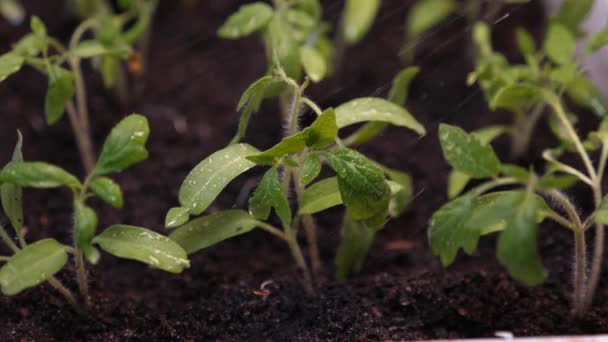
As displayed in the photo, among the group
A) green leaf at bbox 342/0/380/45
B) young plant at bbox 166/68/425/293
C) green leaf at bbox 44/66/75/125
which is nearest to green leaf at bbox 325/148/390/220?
young plant at bbox 166/68/425/293

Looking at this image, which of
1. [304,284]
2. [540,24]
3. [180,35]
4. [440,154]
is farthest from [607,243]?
[180,35]

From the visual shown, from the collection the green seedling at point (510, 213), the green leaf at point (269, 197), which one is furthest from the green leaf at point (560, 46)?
the green leaf at point (269, 197)

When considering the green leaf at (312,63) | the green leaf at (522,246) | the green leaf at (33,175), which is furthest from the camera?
the green leaf at (312,63)

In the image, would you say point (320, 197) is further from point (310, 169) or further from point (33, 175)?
point (33, 175)

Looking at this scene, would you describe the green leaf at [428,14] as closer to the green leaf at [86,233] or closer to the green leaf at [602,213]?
the green leaf at [602,213]

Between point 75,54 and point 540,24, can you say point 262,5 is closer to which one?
point 75,54
